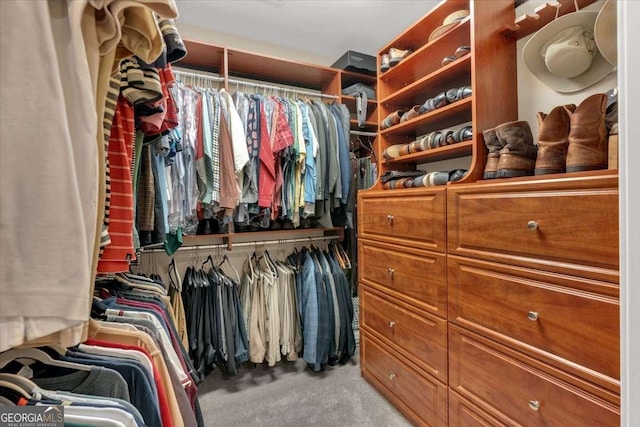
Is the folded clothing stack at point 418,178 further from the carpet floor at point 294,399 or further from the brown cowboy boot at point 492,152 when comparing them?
the carpet floor at point 294,399

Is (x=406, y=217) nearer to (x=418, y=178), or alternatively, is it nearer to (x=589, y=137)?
(x=418, y=178)

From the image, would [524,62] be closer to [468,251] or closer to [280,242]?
[468,251]

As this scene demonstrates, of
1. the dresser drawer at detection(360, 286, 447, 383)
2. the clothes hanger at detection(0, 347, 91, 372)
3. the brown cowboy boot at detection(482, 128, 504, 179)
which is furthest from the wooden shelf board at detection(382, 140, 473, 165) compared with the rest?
the clothes hanger at detection(0, 347, 91, 372)

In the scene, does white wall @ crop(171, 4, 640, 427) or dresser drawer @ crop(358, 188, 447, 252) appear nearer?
white wall @ crop(171, 4, 640, 427)

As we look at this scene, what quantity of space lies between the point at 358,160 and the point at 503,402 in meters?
1.75

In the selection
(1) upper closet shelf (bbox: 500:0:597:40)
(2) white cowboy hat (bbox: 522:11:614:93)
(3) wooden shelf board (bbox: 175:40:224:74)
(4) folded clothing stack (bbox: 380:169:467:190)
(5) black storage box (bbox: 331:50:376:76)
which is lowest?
(4) folded clothing stack (bbox: 380:169:467:190)

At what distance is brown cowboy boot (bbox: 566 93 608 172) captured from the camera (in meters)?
0.90

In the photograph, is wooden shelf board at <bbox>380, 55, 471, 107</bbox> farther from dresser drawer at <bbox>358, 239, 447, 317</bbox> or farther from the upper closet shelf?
dresser drawer at <bbox>358, 239, 447, 317</bbox>

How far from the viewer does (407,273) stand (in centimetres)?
146

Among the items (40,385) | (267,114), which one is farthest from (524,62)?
(40,385)

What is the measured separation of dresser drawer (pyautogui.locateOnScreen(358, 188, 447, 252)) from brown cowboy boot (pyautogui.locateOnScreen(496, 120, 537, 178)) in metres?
0.24

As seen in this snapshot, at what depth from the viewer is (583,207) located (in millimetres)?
833

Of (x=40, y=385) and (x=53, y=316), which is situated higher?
(x=53, y=316)

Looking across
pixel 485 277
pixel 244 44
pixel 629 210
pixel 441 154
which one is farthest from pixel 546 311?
pixel 244 44
